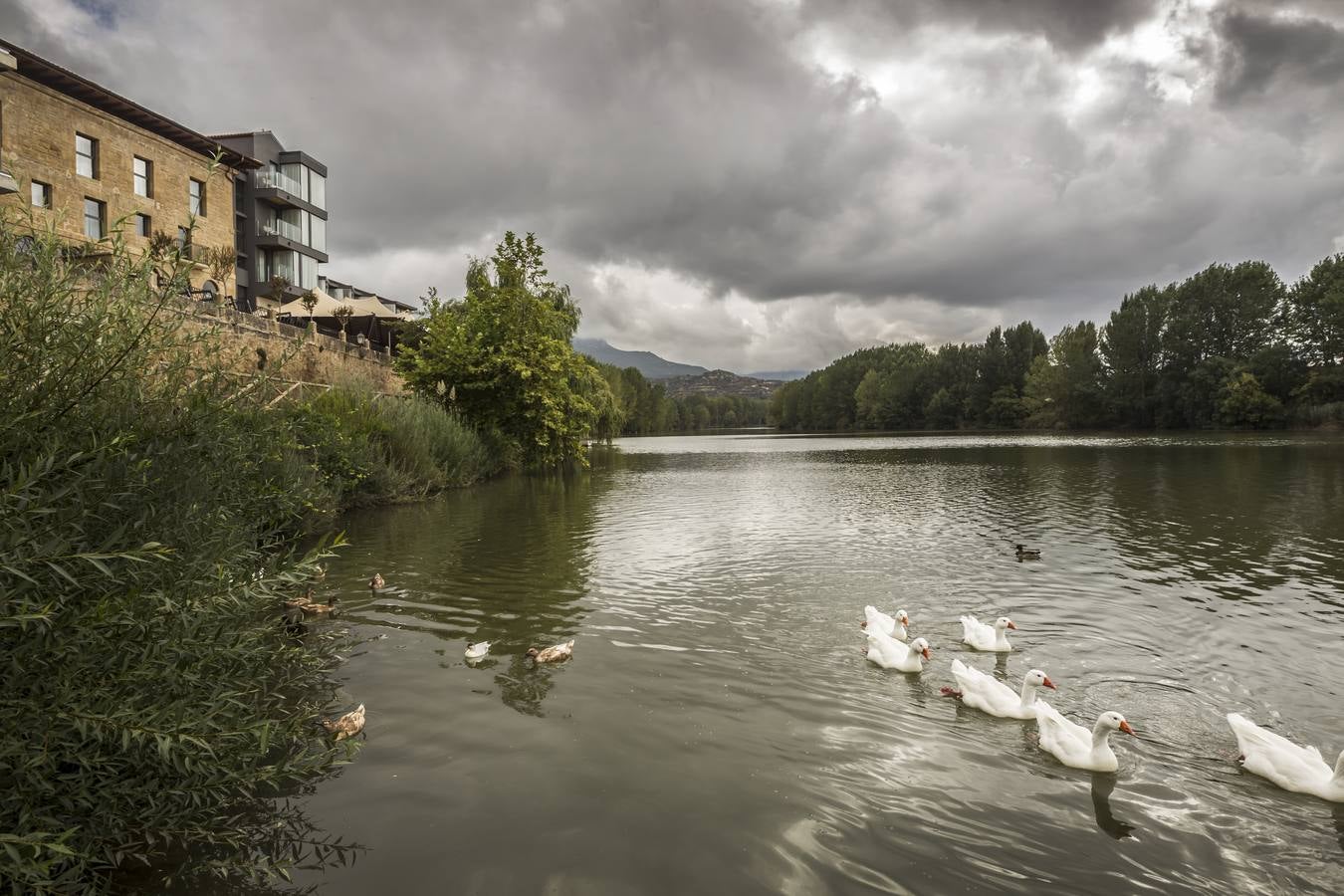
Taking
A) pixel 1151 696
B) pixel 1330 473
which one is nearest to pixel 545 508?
pixel 1151 696

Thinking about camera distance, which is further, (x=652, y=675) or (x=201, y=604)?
(x=652, y=675)

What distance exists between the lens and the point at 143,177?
107ft

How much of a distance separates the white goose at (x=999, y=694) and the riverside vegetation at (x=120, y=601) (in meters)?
5.97

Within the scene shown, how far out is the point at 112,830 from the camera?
12.3ft

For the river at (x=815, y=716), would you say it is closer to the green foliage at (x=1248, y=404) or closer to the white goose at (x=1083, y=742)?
the white goose at (x=1083, y=742)

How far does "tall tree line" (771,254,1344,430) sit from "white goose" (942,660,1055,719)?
78.5 metres

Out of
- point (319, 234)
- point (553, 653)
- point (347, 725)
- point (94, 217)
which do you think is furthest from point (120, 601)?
point (319, 234)

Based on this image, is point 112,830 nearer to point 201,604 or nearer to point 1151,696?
point 201,604

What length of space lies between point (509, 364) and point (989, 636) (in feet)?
87.7

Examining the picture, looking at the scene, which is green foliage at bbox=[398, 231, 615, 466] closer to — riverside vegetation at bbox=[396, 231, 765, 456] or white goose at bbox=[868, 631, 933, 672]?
riverside vegetation at bbox=[396, 231, 765, 456]

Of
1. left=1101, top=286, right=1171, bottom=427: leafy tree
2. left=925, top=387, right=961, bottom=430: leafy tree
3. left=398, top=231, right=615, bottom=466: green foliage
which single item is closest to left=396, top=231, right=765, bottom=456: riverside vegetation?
left=398, top=231, right=615, bottom=466: green foliage

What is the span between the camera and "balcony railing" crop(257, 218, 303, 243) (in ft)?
144

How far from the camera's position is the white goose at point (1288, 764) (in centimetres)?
554

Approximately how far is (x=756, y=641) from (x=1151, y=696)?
4.32 m
